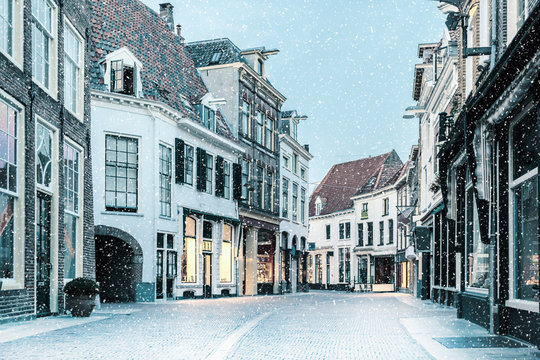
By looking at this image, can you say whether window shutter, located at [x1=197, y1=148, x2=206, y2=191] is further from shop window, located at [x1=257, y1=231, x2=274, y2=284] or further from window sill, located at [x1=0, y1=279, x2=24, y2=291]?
window sill, located at [x1=0, y1=279, x2=24, y2=291]

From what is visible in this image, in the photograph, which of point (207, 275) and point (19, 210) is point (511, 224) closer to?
point (19, 210)

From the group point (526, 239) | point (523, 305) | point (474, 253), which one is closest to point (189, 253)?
point (474, 253)

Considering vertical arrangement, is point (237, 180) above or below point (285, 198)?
above

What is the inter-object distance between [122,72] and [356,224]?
3927 cm

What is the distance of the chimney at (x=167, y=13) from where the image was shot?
119 ft

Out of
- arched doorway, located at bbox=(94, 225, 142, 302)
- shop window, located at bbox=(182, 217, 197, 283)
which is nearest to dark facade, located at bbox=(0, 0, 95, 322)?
arched doorway, located at bbox=(94, 225, 142, 302)

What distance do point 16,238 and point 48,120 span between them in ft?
9.71

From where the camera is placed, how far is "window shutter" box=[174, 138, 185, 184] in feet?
93.9

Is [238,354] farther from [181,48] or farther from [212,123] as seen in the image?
[181,48]

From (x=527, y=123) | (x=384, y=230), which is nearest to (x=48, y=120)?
(x=527, y=123)

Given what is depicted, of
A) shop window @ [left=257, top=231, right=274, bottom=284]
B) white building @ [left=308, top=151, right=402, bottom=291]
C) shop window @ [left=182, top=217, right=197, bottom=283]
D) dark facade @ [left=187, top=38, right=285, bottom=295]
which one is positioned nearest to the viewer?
shop window @ [left=182, top=217, right=197, bottom=283]

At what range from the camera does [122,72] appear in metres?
26.3

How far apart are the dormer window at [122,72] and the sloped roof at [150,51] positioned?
344 millimetres

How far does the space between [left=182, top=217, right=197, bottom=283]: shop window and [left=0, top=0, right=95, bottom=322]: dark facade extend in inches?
416
